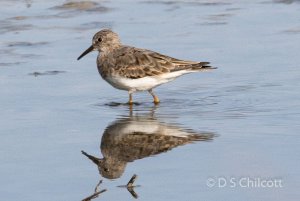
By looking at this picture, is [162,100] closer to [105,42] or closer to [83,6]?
[105,42]

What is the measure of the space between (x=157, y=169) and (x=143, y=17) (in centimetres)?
917

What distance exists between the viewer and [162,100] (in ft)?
43.8

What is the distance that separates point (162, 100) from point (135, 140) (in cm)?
278

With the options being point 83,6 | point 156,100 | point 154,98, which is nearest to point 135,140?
point 156,100

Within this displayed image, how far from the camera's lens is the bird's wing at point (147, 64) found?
1336 centimetres

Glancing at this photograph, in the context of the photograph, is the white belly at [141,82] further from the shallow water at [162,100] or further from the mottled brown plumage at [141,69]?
the shallow water at [162,100]

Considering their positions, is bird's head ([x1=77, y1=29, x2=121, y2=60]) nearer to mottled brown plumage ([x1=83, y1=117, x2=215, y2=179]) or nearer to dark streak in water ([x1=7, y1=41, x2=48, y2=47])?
dark streak in water ([x1=7, y1=41, x2=48, y2=47])

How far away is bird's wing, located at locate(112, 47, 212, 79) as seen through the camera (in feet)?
43.8

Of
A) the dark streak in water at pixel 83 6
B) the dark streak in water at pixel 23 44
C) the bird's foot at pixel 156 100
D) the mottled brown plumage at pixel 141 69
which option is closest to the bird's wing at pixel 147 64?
the mottled brown plumage at pixel 141 69

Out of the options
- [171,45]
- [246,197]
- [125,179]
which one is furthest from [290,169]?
[171,45]

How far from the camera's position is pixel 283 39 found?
16078 millimetres

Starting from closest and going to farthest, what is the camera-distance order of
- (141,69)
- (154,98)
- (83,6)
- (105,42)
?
(154,98) < (141,69) < (105,42) < (83,6)

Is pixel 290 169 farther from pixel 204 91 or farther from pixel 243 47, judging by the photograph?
pixel 243 47

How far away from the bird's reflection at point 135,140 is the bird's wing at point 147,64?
1.61m
